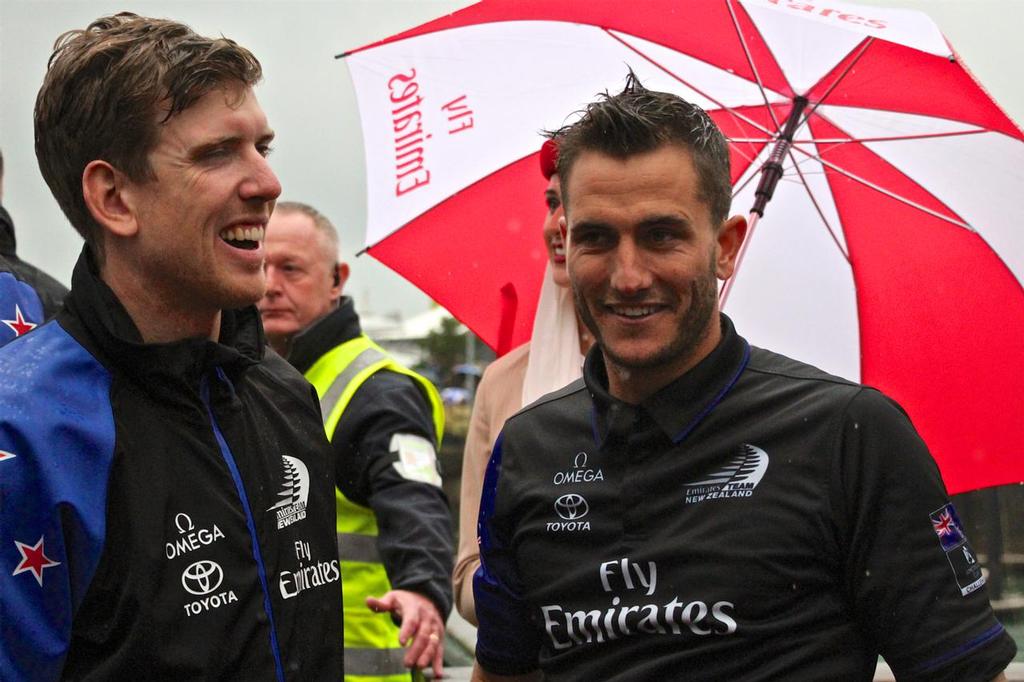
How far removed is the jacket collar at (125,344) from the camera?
2275mm

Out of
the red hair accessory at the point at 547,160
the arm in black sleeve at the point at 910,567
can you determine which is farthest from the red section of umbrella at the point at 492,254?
the arm in black sleeve at the point at 910,567

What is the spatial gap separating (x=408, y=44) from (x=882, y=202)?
1.56 m

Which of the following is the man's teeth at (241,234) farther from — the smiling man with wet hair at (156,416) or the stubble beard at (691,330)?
the stubble beard at (691,330)

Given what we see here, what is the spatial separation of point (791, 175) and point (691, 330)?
1621 mm

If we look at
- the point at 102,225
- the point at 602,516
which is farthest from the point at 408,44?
the point at 602,516

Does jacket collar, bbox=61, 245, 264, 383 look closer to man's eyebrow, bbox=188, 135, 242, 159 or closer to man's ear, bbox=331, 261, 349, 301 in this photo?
man's eyebrow, bbox=188, 135, 242, 159

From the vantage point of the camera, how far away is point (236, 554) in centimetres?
230

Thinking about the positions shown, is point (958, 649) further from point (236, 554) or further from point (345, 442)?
point (345, 442)

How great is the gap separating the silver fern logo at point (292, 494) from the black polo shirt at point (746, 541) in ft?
1.35

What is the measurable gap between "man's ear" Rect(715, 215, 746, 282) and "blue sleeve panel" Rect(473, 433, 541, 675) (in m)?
0.59

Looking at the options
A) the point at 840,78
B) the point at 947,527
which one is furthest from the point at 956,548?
the point at 840,78

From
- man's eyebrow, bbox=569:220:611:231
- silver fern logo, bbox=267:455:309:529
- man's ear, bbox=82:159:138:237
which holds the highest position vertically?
man's ear, bbox=82:159:138:237

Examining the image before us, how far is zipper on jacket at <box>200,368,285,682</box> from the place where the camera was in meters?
2.32

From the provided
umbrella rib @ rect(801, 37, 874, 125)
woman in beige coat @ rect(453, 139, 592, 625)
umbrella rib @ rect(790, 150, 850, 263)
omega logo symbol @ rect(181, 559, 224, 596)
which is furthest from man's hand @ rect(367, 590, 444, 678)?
umbrella rib @ rect(801, 37, 874, 125)
